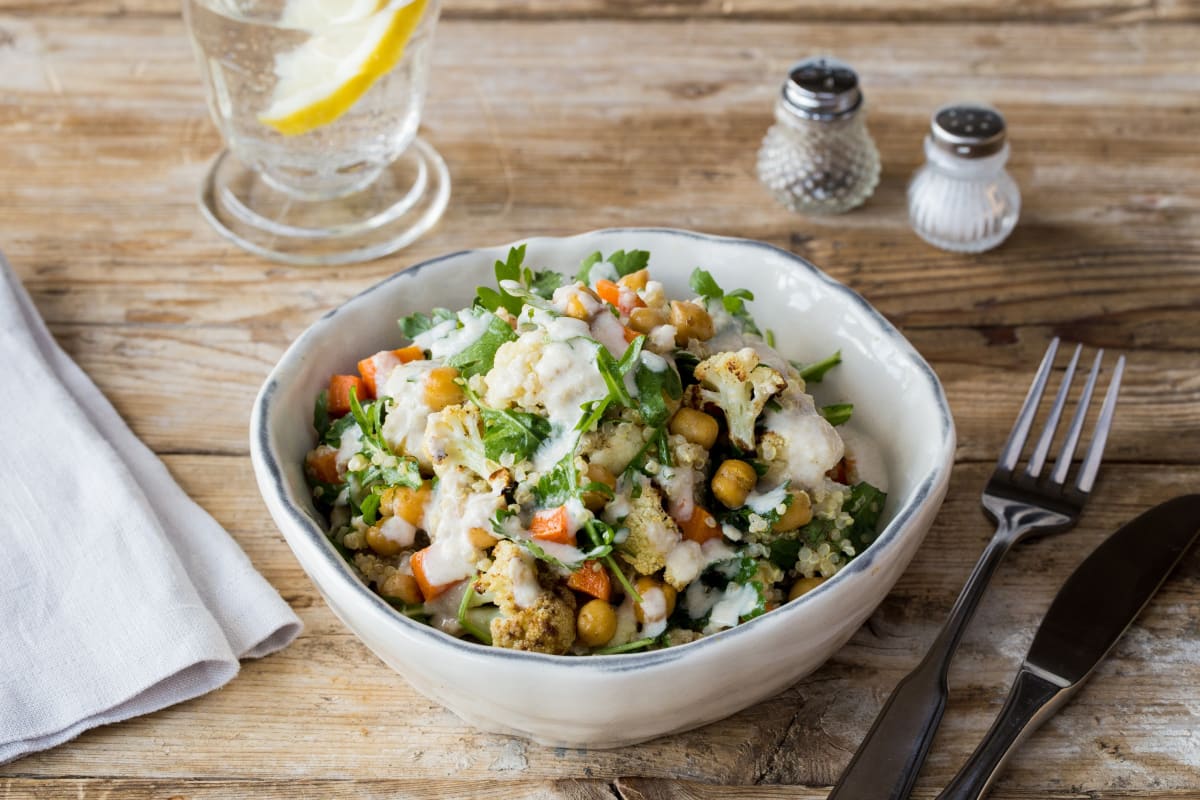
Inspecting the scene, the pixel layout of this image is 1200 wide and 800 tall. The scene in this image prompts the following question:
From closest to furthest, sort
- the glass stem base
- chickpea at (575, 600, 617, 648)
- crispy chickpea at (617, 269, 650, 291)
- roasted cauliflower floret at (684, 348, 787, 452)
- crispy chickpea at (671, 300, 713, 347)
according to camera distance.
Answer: chickpea at (575, 600, 617, 648) → roasted cauliflower floret at (684, 348, 787, 452) → crispy chickpea at (671, 300, 713, 347) → crispy chickpea at (617, 269, 650, 291) → the glass stem base

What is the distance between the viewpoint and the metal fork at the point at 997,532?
1.72 meters

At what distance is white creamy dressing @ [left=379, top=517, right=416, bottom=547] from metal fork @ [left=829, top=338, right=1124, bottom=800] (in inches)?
27.4

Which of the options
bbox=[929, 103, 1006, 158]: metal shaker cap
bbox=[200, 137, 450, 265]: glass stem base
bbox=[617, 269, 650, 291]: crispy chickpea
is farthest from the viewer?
bbox=[200, 137, 450, 265]: glass stem base

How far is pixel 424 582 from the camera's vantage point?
1788mm

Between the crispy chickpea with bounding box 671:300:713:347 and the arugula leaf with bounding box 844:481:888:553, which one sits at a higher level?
the crispy chickpea with bounding box 671:300:713:347

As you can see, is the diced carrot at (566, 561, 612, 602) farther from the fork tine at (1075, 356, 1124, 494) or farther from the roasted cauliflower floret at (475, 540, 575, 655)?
the fork tine at (1075, 356, 1124, 494)

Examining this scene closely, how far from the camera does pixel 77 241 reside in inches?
112

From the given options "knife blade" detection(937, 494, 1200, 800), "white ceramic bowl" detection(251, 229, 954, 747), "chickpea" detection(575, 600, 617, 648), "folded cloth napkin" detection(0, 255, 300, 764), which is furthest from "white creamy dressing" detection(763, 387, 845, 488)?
"folded cloth napkin" detection(0, 255, 300, 764)

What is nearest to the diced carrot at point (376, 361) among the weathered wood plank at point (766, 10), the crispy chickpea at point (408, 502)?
the crispy chickpea at point (408, 502)

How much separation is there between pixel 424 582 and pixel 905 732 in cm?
71

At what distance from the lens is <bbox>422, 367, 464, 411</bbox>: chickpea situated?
6.08ft

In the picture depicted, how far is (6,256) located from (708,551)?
6.07 feet

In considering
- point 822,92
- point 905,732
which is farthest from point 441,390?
point 822,92

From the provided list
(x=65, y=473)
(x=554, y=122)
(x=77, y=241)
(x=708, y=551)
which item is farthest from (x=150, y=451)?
(x=554, y=122)
